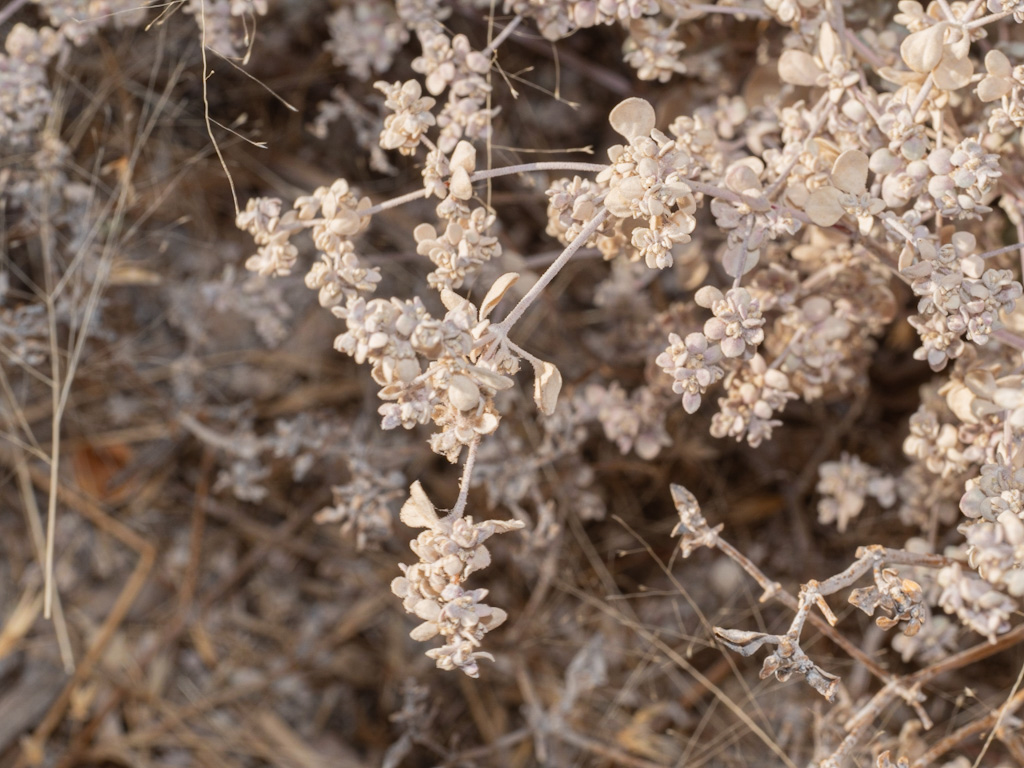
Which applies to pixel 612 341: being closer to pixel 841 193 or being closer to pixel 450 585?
pixel 841 193

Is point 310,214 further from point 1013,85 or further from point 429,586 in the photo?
point 1013,85

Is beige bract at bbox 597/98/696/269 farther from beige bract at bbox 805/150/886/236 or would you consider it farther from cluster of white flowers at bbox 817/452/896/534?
cluster of white flowers at bbox 817/452/896/534

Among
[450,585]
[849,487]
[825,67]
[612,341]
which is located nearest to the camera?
[450,585]

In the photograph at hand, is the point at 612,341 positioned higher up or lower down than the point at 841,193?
lower down

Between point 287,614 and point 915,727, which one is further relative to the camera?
point 287,614

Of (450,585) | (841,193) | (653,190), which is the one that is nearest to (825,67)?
(841,193)

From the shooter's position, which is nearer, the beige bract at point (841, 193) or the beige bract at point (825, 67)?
the beige bract at point (841, 193)

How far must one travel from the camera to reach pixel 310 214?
987 mm

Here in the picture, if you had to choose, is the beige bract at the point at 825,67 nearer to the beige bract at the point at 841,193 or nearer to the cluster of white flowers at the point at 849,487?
the beige bract at the point at 841,193

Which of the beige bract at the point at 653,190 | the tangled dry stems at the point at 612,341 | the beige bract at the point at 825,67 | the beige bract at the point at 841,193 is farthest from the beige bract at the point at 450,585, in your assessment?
the beige bract at the point at 825,67

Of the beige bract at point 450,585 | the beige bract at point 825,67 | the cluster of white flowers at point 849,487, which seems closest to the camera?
the beige bract at point 450,585

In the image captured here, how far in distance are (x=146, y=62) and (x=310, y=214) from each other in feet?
2.52

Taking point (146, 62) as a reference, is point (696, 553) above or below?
below

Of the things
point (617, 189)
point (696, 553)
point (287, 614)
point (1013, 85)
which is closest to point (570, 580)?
point (696, 553)
